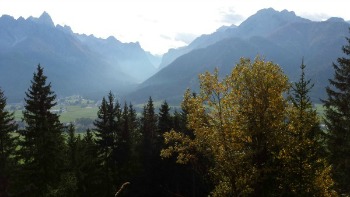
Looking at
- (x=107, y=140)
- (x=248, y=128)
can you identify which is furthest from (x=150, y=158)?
(x=248, y=128)

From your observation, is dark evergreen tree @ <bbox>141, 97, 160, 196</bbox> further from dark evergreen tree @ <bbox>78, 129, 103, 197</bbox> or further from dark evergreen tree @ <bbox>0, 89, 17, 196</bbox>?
dark evergreen tree @ <bbox>0, 89, 17, 196</bbox>

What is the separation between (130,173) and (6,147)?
73.5 feet

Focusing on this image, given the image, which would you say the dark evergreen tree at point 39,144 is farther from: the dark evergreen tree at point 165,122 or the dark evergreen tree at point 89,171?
the dark evergreen tree at point 165,122

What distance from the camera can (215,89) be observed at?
19.8m

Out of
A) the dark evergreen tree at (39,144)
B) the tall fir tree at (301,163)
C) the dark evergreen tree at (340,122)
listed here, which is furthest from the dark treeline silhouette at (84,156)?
the dark evergreen tree at (340,122)

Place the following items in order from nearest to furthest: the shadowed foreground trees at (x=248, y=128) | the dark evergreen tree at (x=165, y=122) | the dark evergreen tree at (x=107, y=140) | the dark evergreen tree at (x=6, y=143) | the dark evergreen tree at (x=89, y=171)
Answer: the shadowed foreground trees at (x=248, y=128) < the dark evergreen tree at (x=6, y=143) < the dark evergreen tree at (x=89, y=171) < the dark evergreen tree at (x=107, y=140) < the dark evergreen tree at (x=165, y=122)

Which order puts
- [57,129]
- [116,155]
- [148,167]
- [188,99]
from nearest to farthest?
[188,99]
[57,129]
[116,155]
[148,167]

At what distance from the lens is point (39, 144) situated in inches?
1423

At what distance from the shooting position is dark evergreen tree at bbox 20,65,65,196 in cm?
3650

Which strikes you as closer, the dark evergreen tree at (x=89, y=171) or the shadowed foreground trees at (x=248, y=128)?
the shadowed foreground trees at (x=248, y=128)

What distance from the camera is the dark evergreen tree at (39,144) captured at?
36500 mm

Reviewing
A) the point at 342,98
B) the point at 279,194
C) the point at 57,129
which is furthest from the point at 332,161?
the point at 57,129

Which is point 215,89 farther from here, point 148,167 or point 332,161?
point 148,167

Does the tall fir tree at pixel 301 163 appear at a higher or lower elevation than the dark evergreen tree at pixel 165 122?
lower
